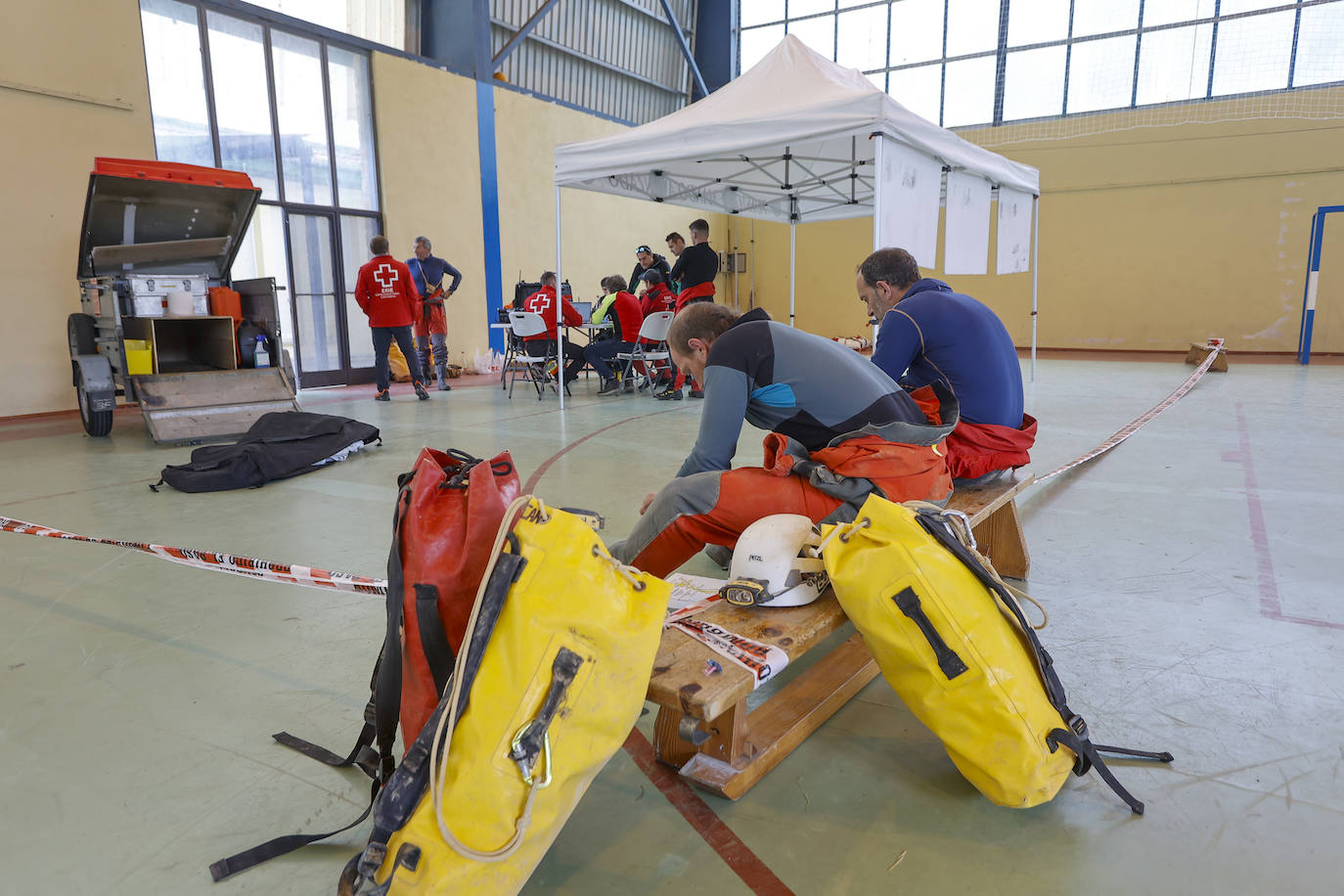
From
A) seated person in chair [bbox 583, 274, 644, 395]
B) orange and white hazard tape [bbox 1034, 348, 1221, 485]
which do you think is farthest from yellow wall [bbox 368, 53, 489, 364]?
orange and white hazard tape [bbox 1034, 348, 1221, 485]

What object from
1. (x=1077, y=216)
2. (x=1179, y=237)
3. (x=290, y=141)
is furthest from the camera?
(x=1077, y=216)

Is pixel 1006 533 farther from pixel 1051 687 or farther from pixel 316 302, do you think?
pixel 316 302

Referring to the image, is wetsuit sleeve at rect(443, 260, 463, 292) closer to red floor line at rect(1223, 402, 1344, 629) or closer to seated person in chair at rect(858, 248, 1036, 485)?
seated person in chair at rect(858, 248, 1036, 485)

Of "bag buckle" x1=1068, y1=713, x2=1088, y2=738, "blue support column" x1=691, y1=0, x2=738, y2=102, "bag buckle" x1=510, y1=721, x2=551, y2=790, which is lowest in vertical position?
"bag buckle" x1=1068, y1=713, x2=1088, y2=738

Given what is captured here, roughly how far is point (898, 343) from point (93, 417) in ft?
20.1

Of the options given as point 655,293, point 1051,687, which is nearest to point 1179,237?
point 655,293

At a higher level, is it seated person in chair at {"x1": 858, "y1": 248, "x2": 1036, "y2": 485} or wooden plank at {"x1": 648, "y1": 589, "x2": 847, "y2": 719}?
seated person in chair at {"x1": 858, "y1": 248, "x2": 1036, "y2": 485}

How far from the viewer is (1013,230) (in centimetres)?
844

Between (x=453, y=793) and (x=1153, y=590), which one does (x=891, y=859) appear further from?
(x=1153, y=590)

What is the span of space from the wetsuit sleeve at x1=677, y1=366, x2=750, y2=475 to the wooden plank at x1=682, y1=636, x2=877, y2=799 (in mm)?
608

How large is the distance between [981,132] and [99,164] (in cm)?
1334

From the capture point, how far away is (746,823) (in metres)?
1.45

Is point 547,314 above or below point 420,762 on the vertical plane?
above

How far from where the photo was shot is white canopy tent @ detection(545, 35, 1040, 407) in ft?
16.7
